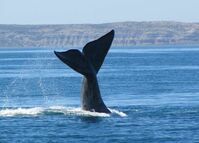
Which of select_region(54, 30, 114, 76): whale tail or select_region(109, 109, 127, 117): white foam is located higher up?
select_region(54, 30, 114, 76): whale tail

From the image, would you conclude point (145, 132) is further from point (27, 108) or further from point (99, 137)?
point (27, 108)

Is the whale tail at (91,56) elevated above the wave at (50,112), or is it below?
above

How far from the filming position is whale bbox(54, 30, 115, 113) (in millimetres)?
36125

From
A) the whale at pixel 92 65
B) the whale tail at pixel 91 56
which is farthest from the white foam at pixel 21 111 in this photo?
the whale tail at pixel 91 56

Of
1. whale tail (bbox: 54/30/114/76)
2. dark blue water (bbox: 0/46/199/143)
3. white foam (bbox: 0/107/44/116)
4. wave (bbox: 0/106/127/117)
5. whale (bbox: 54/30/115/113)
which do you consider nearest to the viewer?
dark blue water (bbox: 0/46/199/143)

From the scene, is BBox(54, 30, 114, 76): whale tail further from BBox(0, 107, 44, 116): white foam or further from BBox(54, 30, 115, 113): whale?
BBox(0, 107, 44, 116): white foam

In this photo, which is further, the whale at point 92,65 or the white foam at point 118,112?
the white foam at point 118,112

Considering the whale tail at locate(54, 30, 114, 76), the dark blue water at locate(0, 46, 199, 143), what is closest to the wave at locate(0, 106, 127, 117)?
the dark blue water at locate(0, 46, 199, 143)

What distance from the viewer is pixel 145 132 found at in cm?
3244

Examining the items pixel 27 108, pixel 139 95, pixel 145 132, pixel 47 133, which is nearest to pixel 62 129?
pixel 47 133

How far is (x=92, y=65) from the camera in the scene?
36.7 meters

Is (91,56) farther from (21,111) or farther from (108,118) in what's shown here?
(21,111)

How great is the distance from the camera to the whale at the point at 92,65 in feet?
119

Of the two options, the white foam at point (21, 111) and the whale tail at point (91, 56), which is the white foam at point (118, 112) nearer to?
the whale tail at point (91, 56)
